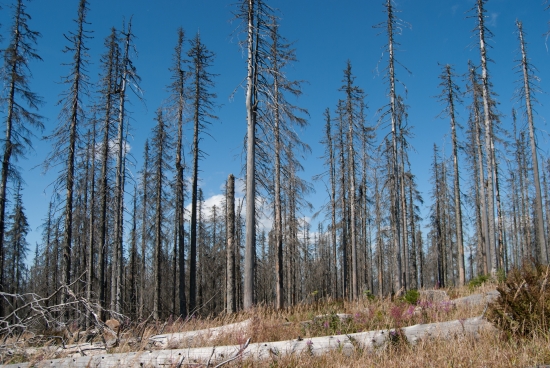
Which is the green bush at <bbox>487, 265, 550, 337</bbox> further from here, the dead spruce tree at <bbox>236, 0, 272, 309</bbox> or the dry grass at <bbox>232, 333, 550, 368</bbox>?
the dead spruce tree at <bbox>236, 0, 272, 309</bbox>

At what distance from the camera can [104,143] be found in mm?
17891

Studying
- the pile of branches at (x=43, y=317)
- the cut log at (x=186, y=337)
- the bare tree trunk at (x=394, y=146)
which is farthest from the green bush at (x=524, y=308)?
the bare tree trunk at (x=394, y=146)

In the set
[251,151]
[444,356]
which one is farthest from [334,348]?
[251,151]

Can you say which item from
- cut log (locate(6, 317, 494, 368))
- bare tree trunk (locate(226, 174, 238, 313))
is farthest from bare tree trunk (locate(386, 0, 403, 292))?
cut log (locate(6, 317, 494, 368))

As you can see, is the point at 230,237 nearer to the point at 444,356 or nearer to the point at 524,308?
the point at 524,308

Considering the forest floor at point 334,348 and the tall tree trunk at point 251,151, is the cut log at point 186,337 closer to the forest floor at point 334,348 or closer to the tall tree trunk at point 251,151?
the forest floor at point 334,348

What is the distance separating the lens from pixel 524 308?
5.54 metres

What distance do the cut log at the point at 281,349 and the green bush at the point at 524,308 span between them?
0.34 m

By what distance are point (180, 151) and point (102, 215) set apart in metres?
4.99

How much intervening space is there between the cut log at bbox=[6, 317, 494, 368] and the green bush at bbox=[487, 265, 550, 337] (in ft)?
1.12

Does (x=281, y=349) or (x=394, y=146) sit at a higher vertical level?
(x=394, y=146)

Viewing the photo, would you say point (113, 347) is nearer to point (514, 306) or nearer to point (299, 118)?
point (514, 306)

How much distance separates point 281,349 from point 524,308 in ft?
12.3

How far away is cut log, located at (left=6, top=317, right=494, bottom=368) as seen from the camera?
15.6 feet
